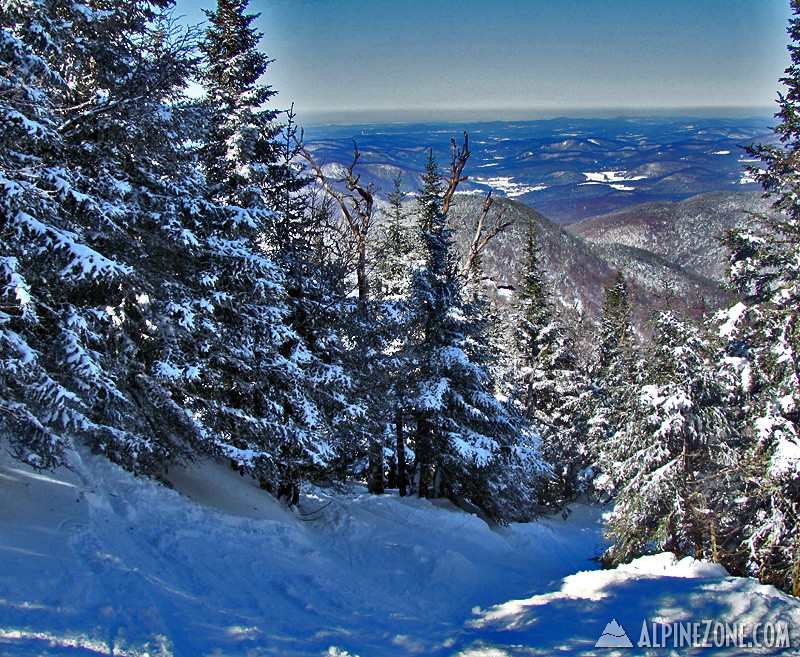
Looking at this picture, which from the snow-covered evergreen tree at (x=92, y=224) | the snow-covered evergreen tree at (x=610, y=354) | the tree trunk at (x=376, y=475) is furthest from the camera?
the snow-covered evergreen tree at (x=610, y=354)

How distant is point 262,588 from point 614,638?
5413 mm

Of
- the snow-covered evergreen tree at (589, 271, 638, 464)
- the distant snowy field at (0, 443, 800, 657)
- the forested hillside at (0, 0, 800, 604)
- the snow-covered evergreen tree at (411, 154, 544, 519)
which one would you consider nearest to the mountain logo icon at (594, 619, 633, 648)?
the distant snowy field at (0, 443, 800, 657)

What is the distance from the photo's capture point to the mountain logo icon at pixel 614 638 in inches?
263

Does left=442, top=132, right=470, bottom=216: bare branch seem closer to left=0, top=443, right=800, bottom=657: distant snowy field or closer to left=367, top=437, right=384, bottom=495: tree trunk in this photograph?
left=367, top=437, right=384, bottom=495: tree trunk

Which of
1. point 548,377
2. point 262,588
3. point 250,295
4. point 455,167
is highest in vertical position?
point 455,167

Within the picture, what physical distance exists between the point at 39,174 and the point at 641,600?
1092 cm

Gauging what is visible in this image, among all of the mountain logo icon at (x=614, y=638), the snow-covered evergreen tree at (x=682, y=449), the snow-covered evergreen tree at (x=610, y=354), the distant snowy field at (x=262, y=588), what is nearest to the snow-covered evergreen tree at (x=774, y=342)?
the snow-covered evergreen tree at (x=682, y=449)

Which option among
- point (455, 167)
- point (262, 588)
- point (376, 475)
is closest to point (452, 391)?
point (376, 475)

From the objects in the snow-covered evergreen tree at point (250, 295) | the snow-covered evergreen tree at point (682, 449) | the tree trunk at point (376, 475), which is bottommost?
the tree trunk at point (376, 475)

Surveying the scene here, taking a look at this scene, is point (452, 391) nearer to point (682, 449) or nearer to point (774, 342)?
point (682, 449)

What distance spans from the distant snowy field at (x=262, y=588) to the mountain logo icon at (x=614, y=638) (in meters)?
0.03

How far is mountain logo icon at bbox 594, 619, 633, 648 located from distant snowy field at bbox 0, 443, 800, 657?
0.11ft

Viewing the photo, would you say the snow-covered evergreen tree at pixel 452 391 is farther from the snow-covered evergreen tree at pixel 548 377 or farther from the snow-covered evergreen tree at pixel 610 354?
the snow-covered evergreen tree at pixel 610 354

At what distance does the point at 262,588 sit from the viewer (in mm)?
8453
